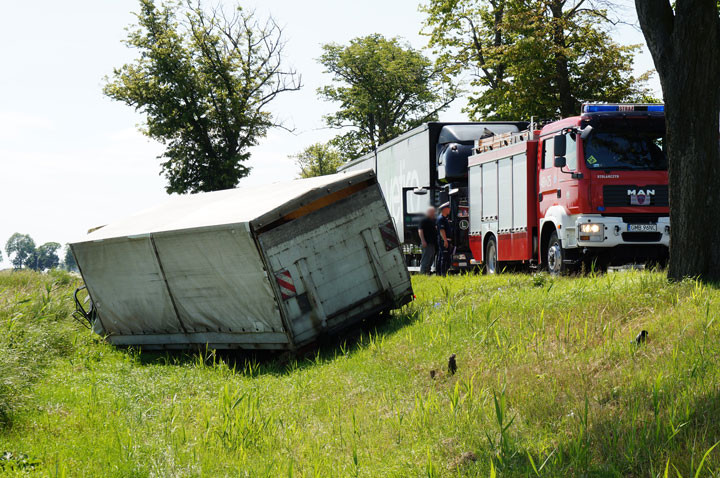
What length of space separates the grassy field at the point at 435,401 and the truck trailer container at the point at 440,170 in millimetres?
9490

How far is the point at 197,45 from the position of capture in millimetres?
42625

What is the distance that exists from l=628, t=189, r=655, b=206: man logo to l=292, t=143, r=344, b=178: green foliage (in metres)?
60.0

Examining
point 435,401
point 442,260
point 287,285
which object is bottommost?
point 435,401

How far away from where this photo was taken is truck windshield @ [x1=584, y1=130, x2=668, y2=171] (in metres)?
13.9

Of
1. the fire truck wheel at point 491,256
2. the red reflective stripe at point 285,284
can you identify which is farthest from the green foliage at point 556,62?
the red reflective stripe at point 285,284

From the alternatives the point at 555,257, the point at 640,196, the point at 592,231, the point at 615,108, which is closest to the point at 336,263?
the point at 592,231

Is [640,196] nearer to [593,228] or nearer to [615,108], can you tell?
[593,228]

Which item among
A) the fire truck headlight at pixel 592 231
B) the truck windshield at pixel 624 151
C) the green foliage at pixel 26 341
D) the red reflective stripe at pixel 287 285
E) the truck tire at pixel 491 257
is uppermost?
the truck windshield at pixel 624 151

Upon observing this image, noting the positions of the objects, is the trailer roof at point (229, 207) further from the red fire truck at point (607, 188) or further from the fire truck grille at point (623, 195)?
the fire truck grille at point (623, 195)

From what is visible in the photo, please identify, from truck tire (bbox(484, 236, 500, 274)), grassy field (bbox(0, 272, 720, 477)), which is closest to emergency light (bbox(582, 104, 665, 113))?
grassy field (bbox(0, 272, 720, 477))

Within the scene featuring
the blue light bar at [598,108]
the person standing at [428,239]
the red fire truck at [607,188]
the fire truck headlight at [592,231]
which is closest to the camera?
the fire truck headlight at [592,231]

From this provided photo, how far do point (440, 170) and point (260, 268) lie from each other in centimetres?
1153

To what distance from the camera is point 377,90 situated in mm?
54469

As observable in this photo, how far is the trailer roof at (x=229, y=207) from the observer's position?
10328 mm
